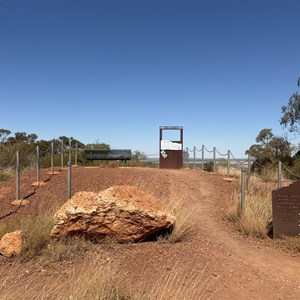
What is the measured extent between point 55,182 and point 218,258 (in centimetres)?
763

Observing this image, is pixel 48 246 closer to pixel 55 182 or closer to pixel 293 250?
pixel 293 250

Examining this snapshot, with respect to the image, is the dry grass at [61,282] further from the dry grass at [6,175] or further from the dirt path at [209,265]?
the dry grass at [6,175]

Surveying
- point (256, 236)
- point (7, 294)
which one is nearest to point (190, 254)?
point (256, 236)

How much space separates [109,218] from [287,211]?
374 cm

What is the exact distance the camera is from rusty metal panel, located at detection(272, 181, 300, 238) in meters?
7.66

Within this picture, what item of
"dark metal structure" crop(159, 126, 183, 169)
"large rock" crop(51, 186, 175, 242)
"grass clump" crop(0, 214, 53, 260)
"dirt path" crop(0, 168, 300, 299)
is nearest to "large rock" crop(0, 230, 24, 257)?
"grass clump" crop(0, 214, 53, 260)

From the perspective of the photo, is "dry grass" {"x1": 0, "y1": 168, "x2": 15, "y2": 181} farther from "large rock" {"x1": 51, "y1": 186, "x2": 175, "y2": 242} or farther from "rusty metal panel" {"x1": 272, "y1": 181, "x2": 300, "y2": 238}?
"rusty metal panel" {"x1": 272, "y1": 181, "x2": 300, "y2": 238}

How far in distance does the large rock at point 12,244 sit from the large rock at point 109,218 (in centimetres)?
60

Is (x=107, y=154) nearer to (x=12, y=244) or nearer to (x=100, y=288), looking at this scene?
(x=12, y=244)

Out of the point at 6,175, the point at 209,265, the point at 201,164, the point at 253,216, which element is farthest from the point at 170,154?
the point at 209,265

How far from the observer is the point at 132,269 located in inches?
219

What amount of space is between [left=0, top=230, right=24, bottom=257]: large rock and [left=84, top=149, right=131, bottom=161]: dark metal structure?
15765 mm

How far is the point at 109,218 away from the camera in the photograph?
6762 millimetres

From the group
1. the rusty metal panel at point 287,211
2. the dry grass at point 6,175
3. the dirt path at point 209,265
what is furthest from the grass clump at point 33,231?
the dry grass at point 6,175
